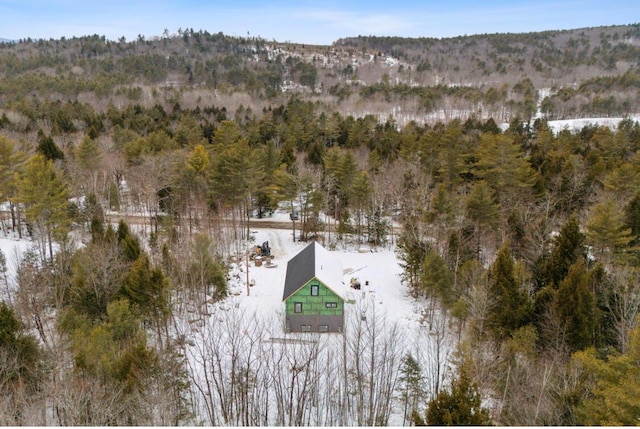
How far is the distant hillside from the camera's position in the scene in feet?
294

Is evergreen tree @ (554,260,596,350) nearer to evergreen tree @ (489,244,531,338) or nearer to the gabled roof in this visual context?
evergreen tree @ (489,244,531,338)

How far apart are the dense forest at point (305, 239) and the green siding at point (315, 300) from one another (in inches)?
65.0

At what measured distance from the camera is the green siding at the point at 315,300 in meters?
24.1

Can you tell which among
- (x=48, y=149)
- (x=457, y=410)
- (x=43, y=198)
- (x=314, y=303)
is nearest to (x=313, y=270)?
(x=314, y=303)

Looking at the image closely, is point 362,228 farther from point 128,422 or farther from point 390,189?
point 128,422

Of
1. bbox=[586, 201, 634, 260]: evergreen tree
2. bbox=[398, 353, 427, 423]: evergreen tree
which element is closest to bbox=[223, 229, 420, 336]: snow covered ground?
bbox=[398, 353, 427, 423]: evergreen tree

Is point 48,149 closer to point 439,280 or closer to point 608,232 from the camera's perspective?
point 439,280

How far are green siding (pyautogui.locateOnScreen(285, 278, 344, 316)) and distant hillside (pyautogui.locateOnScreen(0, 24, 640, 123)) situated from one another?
6808cm

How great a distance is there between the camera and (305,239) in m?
39.9

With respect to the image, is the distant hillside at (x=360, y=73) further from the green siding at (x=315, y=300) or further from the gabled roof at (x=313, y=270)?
the green siding at (x=315, y=300)

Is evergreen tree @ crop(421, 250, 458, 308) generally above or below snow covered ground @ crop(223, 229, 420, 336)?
above

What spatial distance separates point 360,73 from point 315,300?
5063 inches

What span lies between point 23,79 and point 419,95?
82202mm

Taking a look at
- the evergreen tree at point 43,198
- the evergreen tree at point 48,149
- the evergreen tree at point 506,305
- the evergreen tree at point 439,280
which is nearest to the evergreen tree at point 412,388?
the evergreen tree at point 506,305
